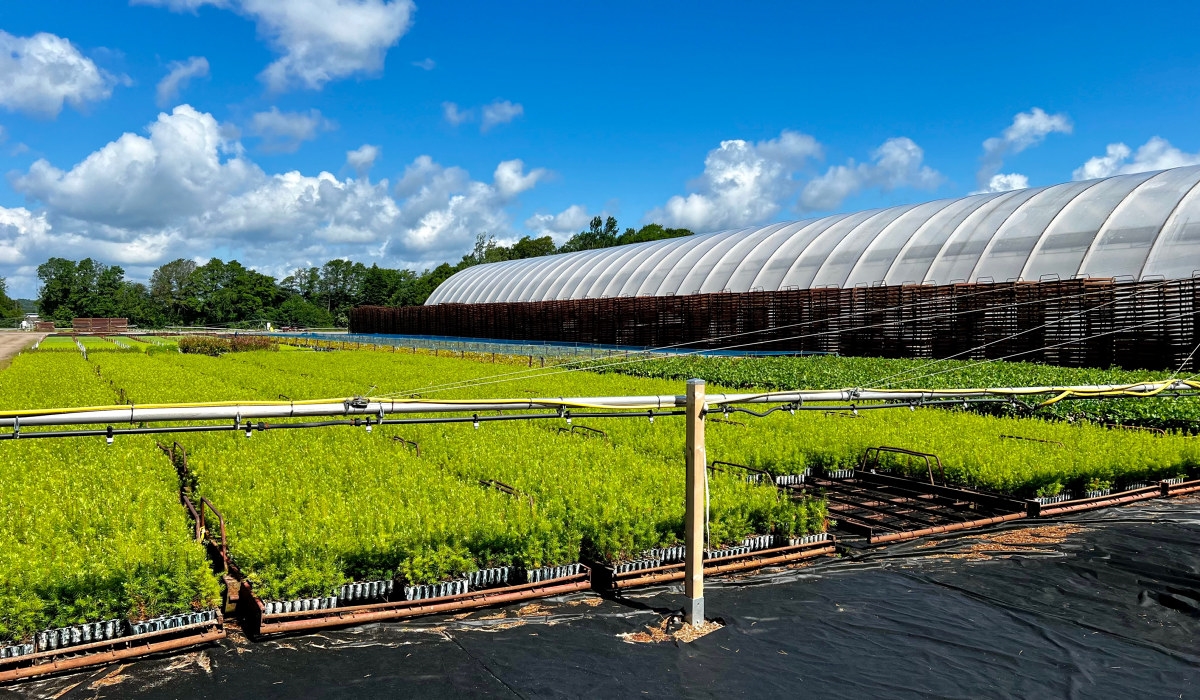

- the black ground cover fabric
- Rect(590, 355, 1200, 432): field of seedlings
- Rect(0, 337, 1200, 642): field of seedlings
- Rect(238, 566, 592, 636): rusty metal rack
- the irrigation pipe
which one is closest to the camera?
the black ground cover fabric

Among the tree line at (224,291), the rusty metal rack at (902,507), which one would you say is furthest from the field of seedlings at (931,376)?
the tree line at (224,291)

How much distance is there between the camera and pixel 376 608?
24.7ft

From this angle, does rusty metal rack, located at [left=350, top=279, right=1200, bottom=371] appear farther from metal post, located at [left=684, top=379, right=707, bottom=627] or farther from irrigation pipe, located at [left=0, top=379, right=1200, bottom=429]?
metal post, located at [left=684, top=379, right=707, bottom=627]

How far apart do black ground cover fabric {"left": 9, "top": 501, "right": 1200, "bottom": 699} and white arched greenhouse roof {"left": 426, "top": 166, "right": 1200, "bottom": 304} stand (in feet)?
73.1

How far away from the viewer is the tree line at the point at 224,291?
362 feet

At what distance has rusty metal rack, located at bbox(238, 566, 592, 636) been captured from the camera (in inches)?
281

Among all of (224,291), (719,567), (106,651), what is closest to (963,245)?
(719,567)

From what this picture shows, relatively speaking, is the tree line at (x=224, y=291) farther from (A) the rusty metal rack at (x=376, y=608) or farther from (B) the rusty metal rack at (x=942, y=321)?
(A) the rusty metal rack at (x=376, y=608)

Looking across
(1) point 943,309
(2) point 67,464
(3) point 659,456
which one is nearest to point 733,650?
(3) point 659,456

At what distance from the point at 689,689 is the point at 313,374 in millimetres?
30399

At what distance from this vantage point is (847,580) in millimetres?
8508

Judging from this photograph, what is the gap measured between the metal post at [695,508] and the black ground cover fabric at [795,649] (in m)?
0.35

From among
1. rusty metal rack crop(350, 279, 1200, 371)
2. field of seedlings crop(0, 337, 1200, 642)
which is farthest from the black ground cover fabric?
rusty metal rack crop(350, 279, 1200, 371)

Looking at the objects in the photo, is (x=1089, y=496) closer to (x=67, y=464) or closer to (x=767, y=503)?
(x=767, y=503)
